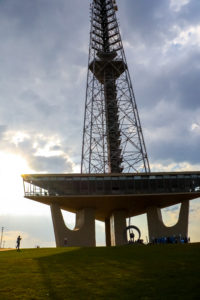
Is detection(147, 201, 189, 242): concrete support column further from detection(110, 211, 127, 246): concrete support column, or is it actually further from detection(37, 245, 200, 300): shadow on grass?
detection(37, 245, 200, 300): shadow on grass

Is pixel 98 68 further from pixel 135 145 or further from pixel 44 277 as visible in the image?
pixel 44 277

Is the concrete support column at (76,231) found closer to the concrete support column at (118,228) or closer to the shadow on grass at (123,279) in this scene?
the concrete support column at (118,228)

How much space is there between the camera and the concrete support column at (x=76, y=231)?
169ft

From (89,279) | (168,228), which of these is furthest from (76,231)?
(89,279)

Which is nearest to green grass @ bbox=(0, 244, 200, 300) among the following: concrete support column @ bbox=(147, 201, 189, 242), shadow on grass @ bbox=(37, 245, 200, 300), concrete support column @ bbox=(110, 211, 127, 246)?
shadow on grass @ bbox=(37, 245, 200, 300)

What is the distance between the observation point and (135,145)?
63.0m

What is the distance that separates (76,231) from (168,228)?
17.2 meters

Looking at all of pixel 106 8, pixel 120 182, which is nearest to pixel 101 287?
pixel 120 182

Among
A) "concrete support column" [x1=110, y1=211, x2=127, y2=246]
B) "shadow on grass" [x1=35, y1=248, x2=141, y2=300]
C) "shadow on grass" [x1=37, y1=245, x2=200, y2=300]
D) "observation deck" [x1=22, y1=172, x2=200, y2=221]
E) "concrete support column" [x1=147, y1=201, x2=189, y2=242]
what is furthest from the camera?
"concrete support column" [x1=110, y1=211, x2=127, y2=246]

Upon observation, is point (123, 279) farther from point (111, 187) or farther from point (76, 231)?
point (76, 231)

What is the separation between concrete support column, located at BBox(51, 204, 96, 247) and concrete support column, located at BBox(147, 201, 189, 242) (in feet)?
36.6

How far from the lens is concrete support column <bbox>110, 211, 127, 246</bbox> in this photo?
5766 cm

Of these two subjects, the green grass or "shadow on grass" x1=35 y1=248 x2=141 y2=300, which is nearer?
the green grass

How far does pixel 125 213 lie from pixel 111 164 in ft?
38.1
